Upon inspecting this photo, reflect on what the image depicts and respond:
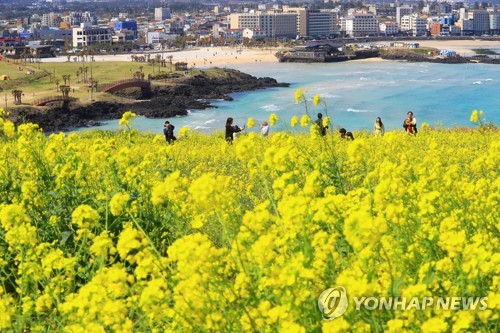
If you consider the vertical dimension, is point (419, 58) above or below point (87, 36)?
below

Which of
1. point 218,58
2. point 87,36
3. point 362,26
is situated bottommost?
point 218,58

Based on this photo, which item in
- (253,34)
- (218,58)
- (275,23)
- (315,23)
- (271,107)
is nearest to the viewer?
(271,107)

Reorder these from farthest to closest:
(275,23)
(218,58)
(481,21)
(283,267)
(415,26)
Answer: (481,21) < (415,26) < (275,23) < (218,58) < (283,267)

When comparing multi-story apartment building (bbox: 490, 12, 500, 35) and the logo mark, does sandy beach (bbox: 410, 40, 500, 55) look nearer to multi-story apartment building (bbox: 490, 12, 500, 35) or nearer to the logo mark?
multi-story apartment building (bbox: 490, 12, 500, 35)

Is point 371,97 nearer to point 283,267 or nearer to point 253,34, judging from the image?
point 283,267

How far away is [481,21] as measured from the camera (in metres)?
172

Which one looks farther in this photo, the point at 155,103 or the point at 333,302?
the point at 155,103

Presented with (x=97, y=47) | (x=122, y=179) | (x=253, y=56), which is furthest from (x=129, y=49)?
(x=122, y=179)

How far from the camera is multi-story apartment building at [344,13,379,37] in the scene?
562 feet

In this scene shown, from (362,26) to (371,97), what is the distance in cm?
12127

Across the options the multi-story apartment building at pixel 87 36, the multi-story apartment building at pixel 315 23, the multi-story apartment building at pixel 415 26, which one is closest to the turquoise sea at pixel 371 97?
the multi-story apartment building at pixel 87 36

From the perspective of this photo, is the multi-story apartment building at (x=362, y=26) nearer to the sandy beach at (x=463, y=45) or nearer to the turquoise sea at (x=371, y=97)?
the sandy beach at (x=463, y=45)

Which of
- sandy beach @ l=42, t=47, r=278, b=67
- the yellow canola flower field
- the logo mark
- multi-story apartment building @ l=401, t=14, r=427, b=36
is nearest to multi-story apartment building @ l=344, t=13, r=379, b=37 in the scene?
multi-story apartment building @ l=401, t=14, r=427, b=36

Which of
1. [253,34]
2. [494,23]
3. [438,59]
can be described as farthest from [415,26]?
[438,59]
